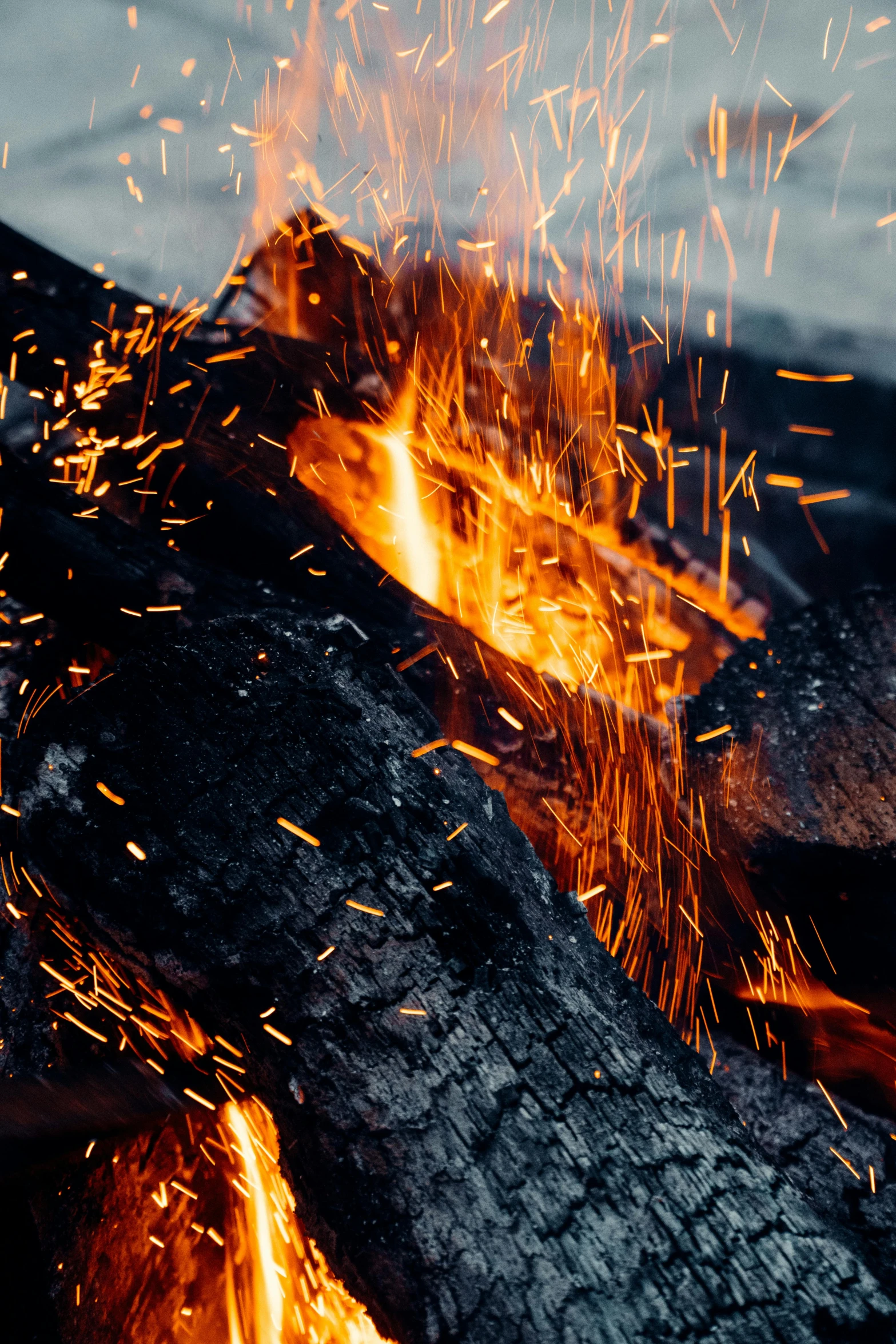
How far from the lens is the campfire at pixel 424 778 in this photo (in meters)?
0.98

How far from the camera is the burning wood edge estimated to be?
2.92 feet

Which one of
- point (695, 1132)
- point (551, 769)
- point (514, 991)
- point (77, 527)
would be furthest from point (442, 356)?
point (695, 1132)

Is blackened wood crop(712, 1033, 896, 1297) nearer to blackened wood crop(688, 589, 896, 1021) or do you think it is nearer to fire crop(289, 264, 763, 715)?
blackened wood crop(688, 589, 896, 1021)

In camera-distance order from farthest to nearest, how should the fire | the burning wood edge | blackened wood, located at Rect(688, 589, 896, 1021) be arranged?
the fire, blackened wood, located at Rect(688, 589, 896, 1021), the burning wood edge

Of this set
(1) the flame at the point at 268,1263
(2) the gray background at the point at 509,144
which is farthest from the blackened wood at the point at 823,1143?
(2) the gray background at the point at 509,144

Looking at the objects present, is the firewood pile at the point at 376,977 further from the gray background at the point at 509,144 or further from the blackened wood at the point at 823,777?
the gray background at the point at 509,144

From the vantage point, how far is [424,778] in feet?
4.05

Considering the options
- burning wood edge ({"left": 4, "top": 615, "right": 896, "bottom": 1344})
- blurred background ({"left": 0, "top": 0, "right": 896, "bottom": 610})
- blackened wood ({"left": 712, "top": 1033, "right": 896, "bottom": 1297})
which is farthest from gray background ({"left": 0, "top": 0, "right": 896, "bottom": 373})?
blackened wood ({"left": 712, "top": 1033, "right": 896, "bottom": 1297})

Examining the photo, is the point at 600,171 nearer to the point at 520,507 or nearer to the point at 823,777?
the point at 520,507

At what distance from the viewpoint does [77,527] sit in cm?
177

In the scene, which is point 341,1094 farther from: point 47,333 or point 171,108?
point 171,108

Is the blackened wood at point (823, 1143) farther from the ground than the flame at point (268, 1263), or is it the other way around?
the blackened wood at point (823, 1143)

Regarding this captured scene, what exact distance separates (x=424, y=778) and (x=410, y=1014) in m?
0.39

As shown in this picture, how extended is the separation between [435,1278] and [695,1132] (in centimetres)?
42
